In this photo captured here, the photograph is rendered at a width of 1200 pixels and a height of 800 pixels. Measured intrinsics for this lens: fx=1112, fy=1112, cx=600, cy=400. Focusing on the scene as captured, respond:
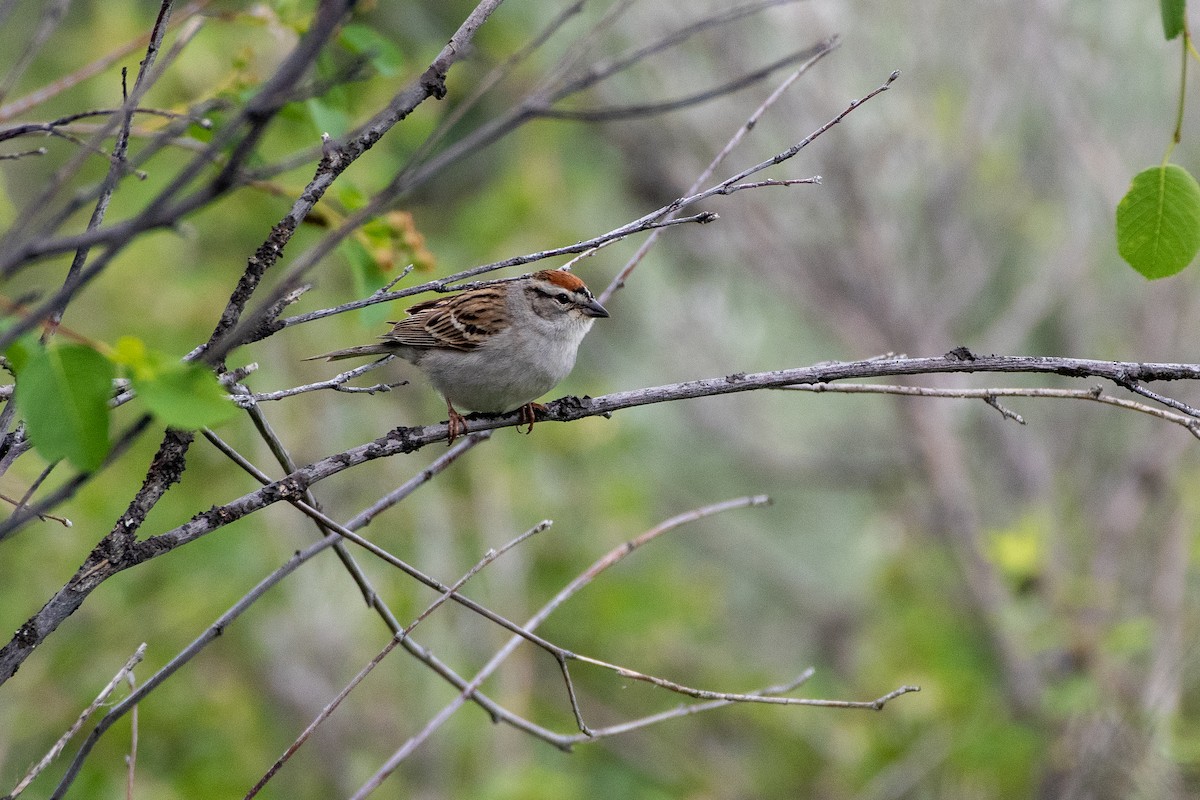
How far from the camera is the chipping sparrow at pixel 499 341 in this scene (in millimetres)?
3887

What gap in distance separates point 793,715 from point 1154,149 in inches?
165

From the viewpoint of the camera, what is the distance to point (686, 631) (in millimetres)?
7270

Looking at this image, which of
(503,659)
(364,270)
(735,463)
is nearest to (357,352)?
(364,270)

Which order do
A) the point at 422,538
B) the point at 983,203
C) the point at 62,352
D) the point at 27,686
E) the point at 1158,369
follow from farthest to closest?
the point at 983,203 → the point at 422,538 → the point at 27,686 → the point at 1158,369 → the point at 62,352

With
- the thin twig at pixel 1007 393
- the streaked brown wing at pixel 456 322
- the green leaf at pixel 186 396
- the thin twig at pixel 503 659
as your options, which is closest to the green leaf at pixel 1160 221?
the thin twig at pixel 1007 393

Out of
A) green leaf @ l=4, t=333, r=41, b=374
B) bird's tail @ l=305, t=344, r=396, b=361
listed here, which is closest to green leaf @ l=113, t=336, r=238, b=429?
green leaf @ l=4, t=333, r=41, b=374

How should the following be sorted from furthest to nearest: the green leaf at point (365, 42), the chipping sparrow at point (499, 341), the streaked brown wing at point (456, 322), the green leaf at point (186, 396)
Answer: the streaked brown wing at point (456, 322)
the chipping sparrow at point (499, 341)
the green leaf at point (365, 42)
the green leaf at point (186, 396)

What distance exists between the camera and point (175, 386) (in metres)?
1.36

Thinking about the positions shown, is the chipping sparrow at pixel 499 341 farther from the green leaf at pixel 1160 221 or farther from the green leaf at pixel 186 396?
the green leaf at pixel 186 396

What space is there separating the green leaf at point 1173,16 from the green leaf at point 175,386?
156 cm

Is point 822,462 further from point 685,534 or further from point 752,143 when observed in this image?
point 752,143

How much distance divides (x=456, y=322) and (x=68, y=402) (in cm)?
294

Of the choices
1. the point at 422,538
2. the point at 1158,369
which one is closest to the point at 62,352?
the point at 1158,369

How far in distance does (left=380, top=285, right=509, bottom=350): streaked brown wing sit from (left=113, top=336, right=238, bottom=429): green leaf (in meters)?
2.69
